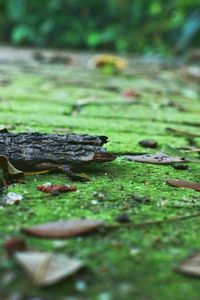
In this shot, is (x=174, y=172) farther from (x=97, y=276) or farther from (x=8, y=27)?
(x=8, y=27)

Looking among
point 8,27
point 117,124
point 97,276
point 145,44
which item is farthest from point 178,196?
point 8,27

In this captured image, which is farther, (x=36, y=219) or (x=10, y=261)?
(x=36, y=219)

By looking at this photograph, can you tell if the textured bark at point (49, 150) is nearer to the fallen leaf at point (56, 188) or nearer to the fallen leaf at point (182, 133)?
the fallen leaf at point (56, 188)

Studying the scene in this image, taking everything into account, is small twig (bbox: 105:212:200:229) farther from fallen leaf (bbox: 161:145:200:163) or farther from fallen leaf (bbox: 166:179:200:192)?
fallen leaf (bbox: 161:145:200:163)

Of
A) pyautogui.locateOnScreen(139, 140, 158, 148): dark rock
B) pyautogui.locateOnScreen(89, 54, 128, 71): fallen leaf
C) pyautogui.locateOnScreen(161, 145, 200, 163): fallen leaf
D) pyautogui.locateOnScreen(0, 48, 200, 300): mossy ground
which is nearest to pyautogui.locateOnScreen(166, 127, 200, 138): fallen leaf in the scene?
pyautogui.locateOnScreen(0, 48, 200, 300): mossy ground

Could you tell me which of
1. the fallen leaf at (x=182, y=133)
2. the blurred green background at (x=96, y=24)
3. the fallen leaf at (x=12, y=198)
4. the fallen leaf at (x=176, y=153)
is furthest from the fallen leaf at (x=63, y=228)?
the blurred green background at (x=96, y=24)

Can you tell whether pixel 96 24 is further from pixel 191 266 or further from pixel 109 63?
pixel 191 266
